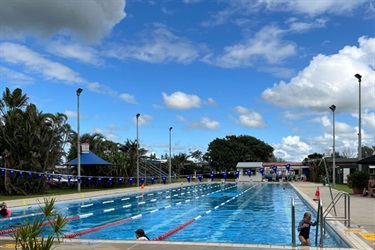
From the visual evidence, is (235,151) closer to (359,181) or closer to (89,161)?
(89,161)

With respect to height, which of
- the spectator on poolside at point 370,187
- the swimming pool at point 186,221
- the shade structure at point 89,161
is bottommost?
the swimming pool at point 186,221

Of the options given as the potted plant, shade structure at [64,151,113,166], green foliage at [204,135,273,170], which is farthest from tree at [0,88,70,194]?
green foliage at [204,135,273,170]

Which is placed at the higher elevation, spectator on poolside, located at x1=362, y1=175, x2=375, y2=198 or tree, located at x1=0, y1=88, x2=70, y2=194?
tree, located at x1=0, y1=88, x2=70, y2=194

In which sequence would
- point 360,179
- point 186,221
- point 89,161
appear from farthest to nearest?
point 89,161 → point 360,179 → point 186,221

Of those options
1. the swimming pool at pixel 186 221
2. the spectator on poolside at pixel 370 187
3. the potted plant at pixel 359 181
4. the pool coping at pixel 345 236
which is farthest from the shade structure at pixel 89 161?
the pool coping at pixel 345 236

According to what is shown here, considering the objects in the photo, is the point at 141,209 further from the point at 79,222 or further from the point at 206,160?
the point at 206,160

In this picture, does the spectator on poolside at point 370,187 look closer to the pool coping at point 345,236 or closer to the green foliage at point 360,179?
the green foliage at point 360,179

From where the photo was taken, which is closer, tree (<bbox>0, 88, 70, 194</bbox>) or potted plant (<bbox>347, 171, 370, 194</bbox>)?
potted plant (<bbox>347, 171, 370, 194</bbox>)

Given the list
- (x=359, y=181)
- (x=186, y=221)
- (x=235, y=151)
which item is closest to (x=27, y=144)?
(x=186, y=221)

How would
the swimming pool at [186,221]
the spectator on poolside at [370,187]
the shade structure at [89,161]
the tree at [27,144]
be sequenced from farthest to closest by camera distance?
the shade structure at [89,161], the tree at [27,144], the spectator on poolside at [370,187], the swimming pool at [186,221]

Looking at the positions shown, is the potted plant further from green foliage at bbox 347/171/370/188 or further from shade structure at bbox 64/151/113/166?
shade structure at bbox 64/151/113/166

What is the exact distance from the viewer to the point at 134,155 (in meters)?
36.7

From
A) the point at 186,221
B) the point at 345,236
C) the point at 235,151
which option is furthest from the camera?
the point at 235,151

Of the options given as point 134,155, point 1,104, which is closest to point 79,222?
point 1,104
